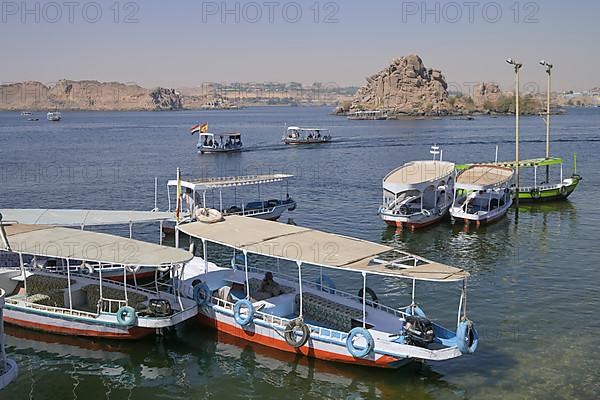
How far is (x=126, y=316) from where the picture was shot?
22547 millimetres

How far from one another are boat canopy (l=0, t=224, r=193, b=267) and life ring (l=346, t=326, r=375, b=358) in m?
6.15

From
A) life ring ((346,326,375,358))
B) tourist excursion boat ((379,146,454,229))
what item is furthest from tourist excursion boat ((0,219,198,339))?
tourist excursion boat ((379,146,454,229))

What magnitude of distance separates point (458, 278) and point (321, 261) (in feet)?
14.3

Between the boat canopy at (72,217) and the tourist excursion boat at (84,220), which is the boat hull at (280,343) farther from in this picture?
the boat canopy at (72,217)

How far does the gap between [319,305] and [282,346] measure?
1.93 metres

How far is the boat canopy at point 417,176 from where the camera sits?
139ft

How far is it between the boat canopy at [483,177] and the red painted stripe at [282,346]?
2442cm

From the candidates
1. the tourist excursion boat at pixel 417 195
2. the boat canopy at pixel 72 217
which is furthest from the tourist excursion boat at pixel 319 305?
the tourist excursion boat at pixel 417 195

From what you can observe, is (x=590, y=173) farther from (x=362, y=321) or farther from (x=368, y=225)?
(x=362, y=321)

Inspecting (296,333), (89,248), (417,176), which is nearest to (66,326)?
(89,248)

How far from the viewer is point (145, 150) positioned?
104 metres

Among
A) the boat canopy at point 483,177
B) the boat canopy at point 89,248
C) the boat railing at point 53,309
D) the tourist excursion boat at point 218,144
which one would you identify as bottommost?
the boat railing at point 53,309

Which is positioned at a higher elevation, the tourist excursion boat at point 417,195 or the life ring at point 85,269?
the tourist excursion boat at point 417,195

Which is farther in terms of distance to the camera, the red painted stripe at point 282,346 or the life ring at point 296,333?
the life ring at point 296,333
